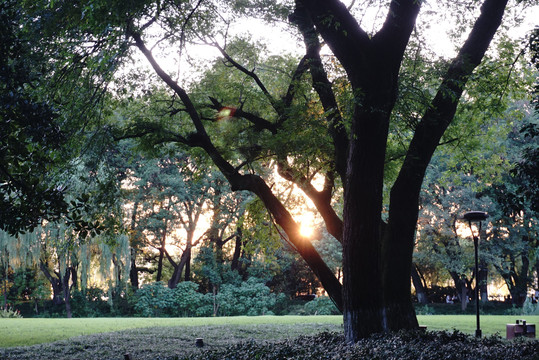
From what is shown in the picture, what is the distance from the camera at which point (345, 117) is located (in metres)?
8.55

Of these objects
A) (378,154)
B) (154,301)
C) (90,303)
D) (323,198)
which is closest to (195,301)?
(154,301)

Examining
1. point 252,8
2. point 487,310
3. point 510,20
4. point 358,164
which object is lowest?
point 487,310

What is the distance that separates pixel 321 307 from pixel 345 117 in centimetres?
2107

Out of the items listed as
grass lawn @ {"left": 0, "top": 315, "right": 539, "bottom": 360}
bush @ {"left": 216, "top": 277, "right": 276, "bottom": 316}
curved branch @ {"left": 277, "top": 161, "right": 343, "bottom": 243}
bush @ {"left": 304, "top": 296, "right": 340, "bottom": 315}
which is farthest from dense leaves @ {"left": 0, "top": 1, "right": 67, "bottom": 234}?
bush @ {"left": 216, "top": 277, "right": 276, "bottom": 316}

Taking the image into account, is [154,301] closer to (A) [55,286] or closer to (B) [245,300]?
(B) [245,300]

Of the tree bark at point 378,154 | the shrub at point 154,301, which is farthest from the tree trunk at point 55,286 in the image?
the tree bark at point 378,154

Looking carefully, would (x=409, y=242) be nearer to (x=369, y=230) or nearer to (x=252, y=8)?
(x=369, y=230)

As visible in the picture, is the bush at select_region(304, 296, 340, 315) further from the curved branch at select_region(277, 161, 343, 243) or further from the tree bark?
the tree bark

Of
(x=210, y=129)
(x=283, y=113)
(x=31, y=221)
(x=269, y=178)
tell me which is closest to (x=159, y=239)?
(x=269, y=178)

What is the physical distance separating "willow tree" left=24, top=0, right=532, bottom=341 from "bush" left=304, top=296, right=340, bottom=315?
55.1 feet

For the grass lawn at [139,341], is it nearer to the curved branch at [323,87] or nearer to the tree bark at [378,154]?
the tree bark at [378,154]

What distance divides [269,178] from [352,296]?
493 inches

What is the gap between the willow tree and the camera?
24.3ft

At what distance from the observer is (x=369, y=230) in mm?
7820
